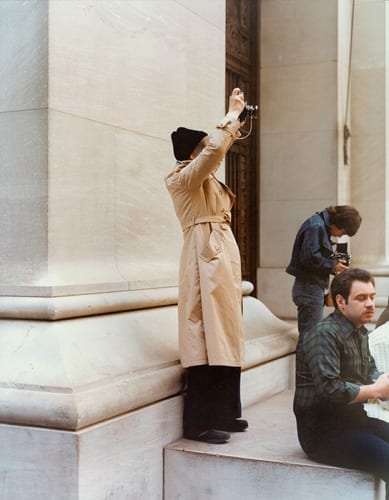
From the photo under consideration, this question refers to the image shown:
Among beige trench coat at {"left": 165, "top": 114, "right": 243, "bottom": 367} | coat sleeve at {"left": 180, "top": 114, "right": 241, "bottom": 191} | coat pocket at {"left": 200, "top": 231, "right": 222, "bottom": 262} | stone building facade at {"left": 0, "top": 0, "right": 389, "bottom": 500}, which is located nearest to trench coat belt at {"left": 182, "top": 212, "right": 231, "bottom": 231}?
beige trench coat at {"left": 165, "top": 114, "right": 243, "bottom": 367}

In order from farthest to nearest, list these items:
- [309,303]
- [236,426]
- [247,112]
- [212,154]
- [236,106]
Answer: [309,303], [236,426], [247,112], [236,106], [212,154]

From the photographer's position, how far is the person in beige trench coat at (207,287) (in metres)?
5.21

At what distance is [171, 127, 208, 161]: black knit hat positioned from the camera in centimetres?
537

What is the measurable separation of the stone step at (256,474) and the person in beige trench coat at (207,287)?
0.78 feet

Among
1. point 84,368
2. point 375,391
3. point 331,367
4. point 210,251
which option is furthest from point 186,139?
point 375,391

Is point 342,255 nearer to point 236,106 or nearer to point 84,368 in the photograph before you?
point 236,106

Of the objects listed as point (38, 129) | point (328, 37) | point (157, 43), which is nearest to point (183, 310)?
point (38, 129)

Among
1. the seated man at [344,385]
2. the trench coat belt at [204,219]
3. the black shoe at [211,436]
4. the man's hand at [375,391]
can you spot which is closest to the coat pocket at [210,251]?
the trench coat belt at [204,219]

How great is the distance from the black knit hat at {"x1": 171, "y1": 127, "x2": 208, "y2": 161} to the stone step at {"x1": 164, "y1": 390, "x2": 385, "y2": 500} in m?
1.89

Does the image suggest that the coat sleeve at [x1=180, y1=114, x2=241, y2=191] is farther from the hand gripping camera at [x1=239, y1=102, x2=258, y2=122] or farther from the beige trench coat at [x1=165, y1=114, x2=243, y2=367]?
the hand gripping camera at [x1=239, y1=102, x2=258, y2=122]

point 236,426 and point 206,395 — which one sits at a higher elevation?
point 206,395

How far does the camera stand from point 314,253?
7238mm

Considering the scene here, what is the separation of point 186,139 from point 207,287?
3.16 feet

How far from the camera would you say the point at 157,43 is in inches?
249
